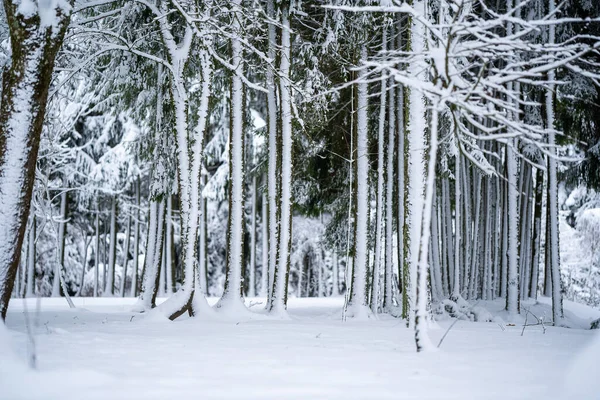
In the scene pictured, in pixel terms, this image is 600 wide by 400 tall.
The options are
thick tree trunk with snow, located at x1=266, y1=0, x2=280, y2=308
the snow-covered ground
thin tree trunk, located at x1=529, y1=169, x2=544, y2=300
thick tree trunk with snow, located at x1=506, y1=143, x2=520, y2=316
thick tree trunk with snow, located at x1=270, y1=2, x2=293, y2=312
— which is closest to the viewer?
the snow-covered ground

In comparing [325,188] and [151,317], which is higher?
[325,188]

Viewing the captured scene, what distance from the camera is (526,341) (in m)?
6.36

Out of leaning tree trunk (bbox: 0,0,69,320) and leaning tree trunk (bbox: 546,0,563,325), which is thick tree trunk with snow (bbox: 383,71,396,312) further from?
leaning tree trunk (bbox: 0,0,69,320)

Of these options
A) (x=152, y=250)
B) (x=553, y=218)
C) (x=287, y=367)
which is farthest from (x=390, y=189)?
(x=287, y=367)

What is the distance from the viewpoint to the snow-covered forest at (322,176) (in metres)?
4.08

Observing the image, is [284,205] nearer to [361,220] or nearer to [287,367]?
[361,220]

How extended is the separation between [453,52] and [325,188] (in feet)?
31.7

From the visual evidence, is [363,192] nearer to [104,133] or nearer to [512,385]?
[512,385]

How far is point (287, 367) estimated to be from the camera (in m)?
4.05

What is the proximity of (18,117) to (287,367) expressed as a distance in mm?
3989

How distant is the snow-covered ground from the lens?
3219 mm

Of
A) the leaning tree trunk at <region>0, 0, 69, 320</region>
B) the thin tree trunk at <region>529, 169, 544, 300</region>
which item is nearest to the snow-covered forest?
the leaning tree trunk at <region>0, 0, 69, 320</region>

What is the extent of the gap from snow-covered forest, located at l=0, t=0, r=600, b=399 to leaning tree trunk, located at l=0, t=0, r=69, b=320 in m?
0.02

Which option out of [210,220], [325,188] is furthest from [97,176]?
[325,188]
